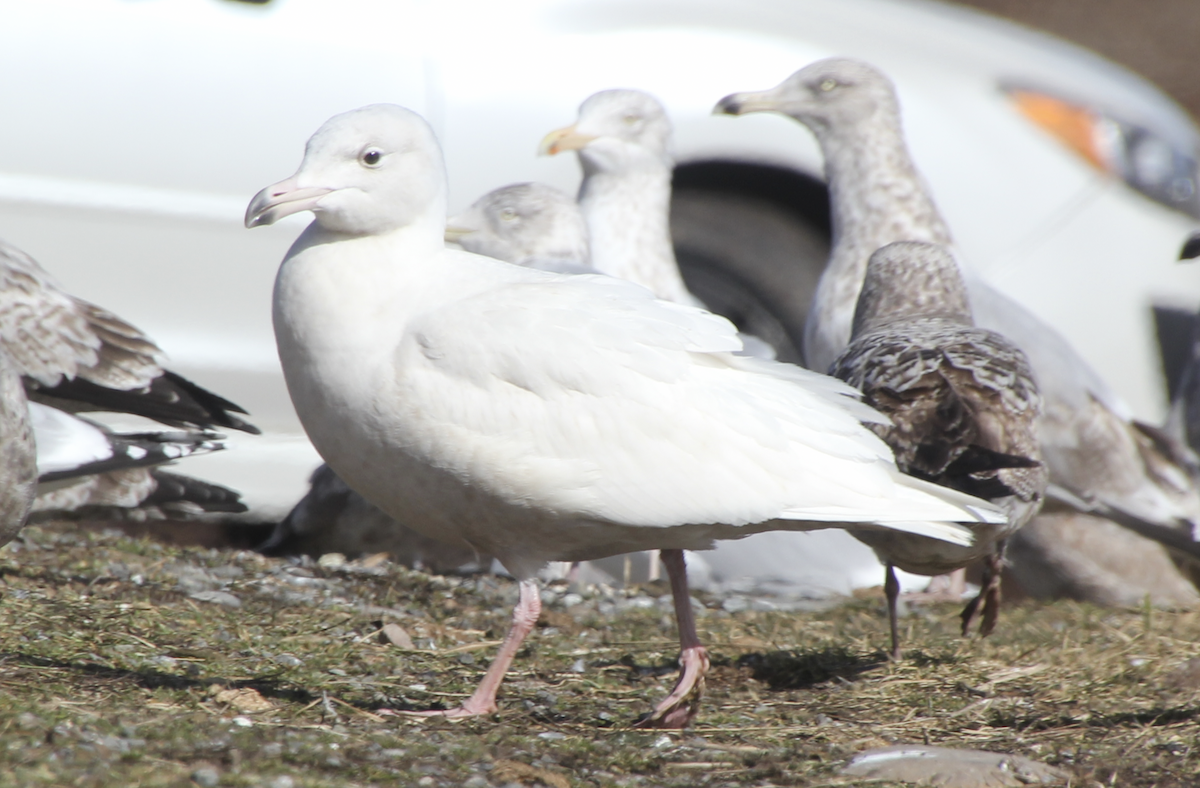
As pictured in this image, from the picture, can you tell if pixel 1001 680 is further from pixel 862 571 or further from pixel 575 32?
pixel 575 32

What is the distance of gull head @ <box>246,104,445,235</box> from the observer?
307 cm

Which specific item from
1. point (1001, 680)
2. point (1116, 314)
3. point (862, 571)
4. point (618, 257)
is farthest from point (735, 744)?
point (1116, 314)

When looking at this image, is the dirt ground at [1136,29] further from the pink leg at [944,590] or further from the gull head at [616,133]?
the pink leg at [944,590]

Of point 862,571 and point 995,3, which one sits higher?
point 995,3

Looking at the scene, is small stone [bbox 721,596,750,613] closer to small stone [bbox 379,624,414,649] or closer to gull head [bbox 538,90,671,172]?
small stone [bbox 379,624,414,649]

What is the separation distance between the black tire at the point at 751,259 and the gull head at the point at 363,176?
287 cm

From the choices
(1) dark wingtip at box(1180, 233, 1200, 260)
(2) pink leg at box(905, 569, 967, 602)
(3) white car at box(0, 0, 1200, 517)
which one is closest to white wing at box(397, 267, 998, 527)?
(2) pink leg at box(905, 569, 967, 602)

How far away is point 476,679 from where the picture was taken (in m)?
3.48

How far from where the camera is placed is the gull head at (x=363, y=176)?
3071 mm

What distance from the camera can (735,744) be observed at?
2.96 m

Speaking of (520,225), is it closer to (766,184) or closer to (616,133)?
(616,133)

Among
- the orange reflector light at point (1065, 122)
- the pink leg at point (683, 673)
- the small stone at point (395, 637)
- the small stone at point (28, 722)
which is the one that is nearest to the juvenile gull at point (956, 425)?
the pink leg at point (683, 673)

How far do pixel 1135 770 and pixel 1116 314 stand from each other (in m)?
3.24

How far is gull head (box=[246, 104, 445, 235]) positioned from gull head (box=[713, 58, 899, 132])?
2.41 m
